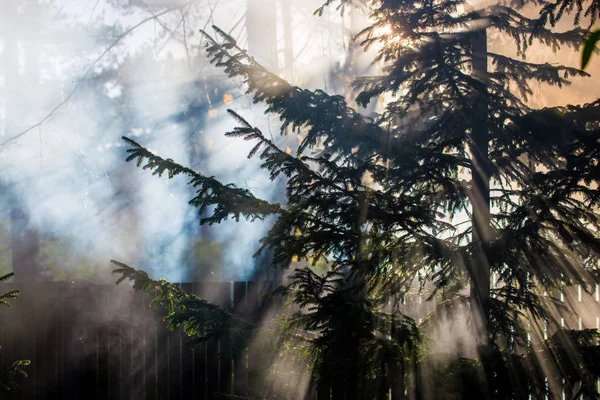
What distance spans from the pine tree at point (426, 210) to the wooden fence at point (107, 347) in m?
2.13

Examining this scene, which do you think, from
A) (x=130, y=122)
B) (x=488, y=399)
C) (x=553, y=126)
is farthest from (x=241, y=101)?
(x=488, y=399)

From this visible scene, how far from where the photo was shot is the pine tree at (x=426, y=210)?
3619 mm

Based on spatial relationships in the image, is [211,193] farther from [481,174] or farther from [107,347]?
[107,347]

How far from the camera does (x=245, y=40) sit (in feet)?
48.4

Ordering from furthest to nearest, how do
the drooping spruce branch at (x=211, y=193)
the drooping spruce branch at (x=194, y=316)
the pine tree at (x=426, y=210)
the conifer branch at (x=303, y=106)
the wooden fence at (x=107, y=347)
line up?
1. the wooden fence at (x=107, y=347)
2. the conifer branch at (x=303, y=106)
3. the drooping spruce branch at (x=194, y=316)
4. the drooping spruce branch at (x=211, y=193)
5. the pine tree at (x=426, y=210)

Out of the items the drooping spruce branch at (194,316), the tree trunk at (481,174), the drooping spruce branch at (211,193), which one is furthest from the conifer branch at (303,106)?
the drooping spruce branch at (194,316)

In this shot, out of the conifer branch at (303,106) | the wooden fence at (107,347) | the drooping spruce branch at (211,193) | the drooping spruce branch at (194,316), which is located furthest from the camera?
the wooden fence at (107,347)

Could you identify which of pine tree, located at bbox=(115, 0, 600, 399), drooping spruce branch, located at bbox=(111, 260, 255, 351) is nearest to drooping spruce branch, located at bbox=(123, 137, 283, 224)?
pine tree, located at bbox=(115, 0, 600, 399)

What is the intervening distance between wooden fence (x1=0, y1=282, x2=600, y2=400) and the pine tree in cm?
213

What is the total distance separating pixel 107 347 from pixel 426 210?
4.47m

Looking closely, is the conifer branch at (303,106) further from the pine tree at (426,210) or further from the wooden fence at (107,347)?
the wooden fence at (107,347)

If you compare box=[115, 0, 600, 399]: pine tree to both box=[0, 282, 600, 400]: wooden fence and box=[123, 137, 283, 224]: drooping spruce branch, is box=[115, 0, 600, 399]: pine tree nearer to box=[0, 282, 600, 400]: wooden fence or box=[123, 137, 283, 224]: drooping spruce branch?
box=[123, 137, 283, 224]: drooping spruce branch

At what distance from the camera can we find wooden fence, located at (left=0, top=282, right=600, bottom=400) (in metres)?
6.18

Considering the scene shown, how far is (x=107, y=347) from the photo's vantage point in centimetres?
625
